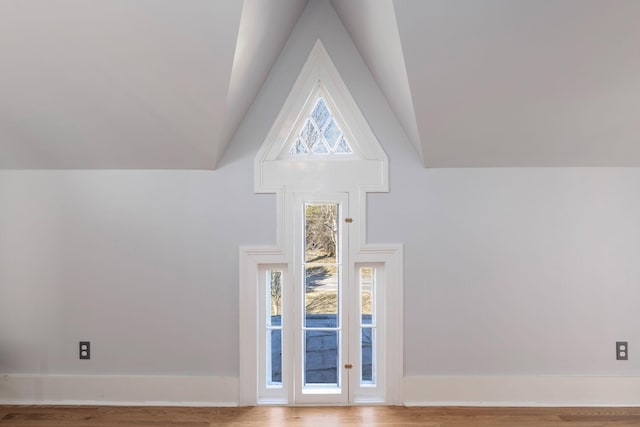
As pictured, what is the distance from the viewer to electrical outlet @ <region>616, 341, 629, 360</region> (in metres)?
2.96

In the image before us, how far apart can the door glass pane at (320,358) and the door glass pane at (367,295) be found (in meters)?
0.23

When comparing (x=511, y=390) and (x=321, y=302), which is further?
(x=321, y=302)

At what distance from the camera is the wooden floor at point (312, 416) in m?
2.74

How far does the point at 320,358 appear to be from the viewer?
3072mm

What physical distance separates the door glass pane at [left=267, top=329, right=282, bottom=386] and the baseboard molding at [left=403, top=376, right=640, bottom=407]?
83 cm

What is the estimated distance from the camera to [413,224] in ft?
9.79

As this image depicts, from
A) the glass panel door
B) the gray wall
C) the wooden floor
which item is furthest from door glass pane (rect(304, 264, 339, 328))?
the wooden floor

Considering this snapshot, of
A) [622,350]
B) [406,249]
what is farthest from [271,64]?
[622,350]

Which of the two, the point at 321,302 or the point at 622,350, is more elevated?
the point at 321,302

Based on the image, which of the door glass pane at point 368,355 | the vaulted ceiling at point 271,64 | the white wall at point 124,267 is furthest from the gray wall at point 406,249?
the door glass pane at point 368,355

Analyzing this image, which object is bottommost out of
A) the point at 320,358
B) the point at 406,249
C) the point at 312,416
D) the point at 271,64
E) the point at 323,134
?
the point at 312,416

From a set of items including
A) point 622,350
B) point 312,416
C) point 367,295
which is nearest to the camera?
point 312,416

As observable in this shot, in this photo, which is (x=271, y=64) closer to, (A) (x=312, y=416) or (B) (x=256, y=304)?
(B) (x=256, y=304)

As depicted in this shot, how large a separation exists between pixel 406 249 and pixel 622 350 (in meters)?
1.53
